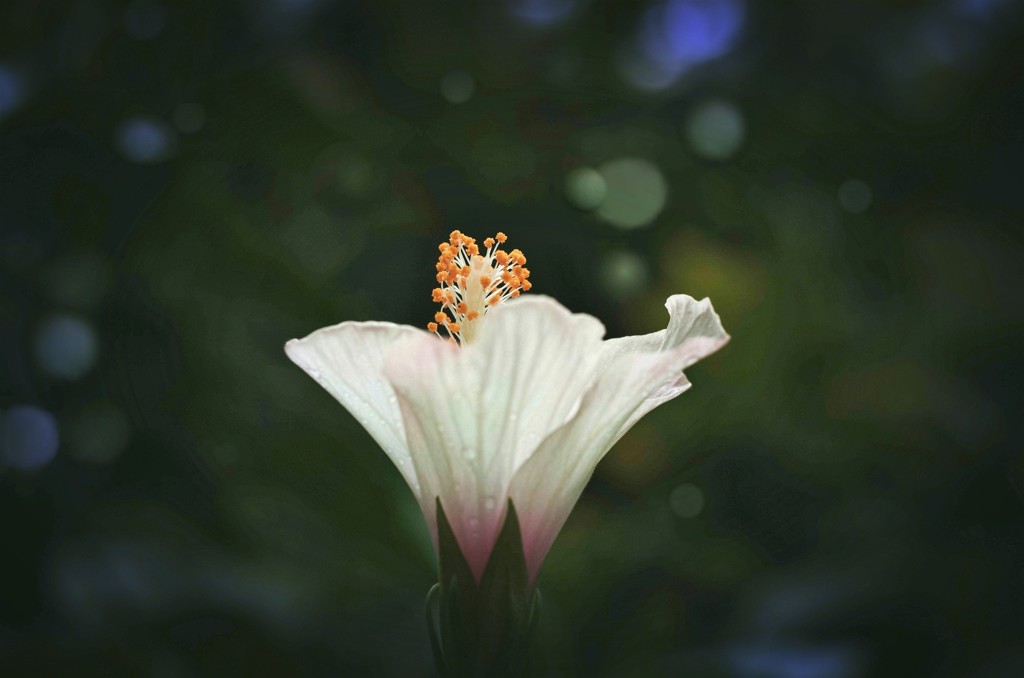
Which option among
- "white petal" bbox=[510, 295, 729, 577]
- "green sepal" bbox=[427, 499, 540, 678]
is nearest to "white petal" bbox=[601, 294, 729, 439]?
"white petal" bbox=[510, 295, 729, 577]

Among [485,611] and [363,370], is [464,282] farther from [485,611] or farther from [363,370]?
[485,611]

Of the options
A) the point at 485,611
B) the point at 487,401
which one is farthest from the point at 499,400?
the point at 485,611

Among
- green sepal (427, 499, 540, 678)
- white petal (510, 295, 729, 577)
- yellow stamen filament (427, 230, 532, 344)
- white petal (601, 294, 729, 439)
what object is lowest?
green sepal (427, 499, 540, 678)

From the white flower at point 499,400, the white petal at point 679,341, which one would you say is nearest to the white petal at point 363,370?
the white flower at point 499,400

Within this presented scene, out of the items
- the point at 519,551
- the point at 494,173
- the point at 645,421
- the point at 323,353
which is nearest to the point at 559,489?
the point at 519,551

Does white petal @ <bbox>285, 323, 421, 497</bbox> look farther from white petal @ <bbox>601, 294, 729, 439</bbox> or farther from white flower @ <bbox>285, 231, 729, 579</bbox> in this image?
white petal @ <bbox>601, 294, 729, 439</bbox>

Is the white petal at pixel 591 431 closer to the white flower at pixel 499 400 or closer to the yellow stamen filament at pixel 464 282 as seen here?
the white flower at pixel 499 400
